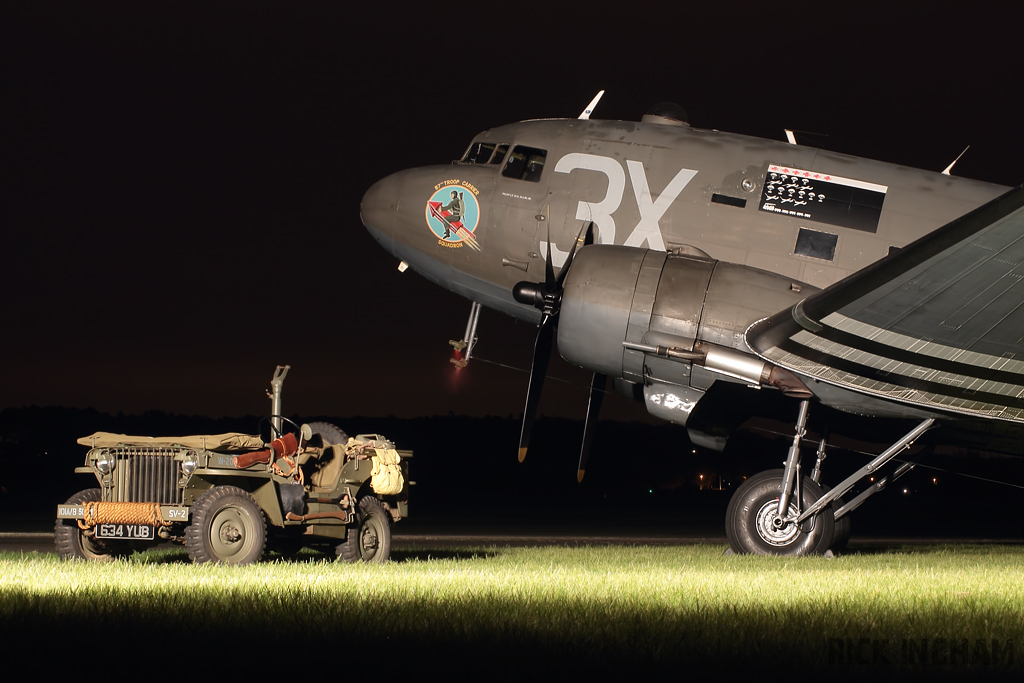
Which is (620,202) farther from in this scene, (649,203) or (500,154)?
(500,154)

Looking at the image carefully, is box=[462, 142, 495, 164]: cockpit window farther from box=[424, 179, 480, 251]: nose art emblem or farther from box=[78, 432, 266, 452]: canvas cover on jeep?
box=[78, 432, 266, 452]: canvas cover on jeep

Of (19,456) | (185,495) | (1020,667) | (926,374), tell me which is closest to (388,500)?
(185,495)

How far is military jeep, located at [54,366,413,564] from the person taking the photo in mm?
10555

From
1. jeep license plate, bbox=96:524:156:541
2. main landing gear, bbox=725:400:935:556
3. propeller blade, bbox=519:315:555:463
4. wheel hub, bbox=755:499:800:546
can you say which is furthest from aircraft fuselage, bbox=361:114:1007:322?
jeep license plate, bbox=96:524:156:541

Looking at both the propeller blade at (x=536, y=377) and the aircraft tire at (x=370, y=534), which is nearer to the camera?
the aircraft tire at (x=370, y=534)

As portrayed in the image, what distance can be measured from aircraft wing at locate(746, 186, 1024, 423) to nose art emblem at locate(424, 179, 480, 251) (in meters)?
6.94

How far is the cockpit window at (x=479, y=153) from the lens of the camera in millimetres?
16125

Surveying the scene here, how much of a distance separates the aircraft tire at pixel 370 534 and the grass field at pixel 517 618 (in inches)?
53.4

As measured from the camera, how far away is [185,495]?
10.9m

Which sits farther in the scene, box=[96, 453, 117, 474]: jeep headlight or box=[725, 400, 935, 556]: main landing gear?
box=[725, 400, 935, 556]: main landing gear

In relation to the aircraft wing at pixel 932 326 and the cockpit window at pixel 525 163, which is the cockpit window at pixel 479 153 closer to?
the cockpit window at pixel 525 163

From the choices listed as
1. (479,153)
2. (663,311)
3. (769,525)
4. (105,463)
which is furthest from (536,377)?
(105,463)

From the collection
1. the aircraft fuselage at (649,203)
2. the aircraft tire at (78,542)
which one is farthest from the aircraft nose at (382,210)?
the aircraft tire at (78,542)

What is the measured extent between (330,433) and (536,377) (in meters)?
3.16
